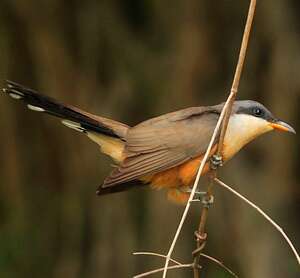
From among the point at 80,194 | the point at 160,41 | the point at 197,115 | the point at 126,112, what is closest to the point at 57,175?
the point at 80,194

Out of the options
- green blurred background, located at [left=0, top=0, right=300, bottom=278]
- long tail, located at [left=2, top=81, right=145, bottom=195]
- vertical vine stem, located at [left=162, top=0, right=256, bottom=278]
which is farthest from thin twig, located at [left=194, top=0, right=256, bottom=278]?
green blurred background, located at [left=0, top=0, right=300, bottom=278]

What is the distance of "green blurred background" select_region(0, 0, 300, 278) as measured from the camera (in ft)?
20.8

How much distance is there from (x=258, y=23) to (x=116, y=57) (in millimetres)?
1089

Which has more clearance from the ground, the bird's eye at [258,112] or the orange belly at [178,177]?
the bird's eye at [258,112]

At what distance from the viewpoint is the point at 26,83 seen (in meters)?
6.47

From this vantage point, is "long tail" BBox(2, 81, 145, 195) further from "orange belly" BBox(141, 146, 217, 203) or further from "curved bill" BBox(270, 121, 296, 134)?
"curved bill" BBox(270, 121, 296, 134)

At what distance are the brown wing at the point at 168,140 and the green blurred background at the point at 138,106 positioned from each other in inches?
89.0

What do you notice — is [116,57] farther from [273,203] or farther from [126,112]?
[273,203]

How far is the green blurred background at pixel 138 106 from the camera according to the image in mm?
6344

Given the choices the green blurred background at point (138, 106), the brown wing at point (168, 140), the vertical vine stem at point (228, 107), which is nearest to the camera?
the vertical vine stem at point (228, 107)

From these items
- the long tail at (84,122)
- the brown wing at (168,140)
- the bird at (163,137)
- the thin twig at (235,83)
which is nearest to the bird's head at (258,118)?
the bird at (163,137)

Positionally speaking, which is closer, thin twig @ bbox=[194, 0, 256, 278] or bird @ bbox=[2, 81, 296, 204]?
thin twig @ bbox=[194, 0, 256, 278]

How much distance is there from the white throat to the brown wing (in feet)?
0.33

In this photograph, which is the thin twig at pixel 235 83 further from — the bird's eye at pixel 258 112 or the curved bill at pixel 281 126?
the bird's eye at pixel 258 112
